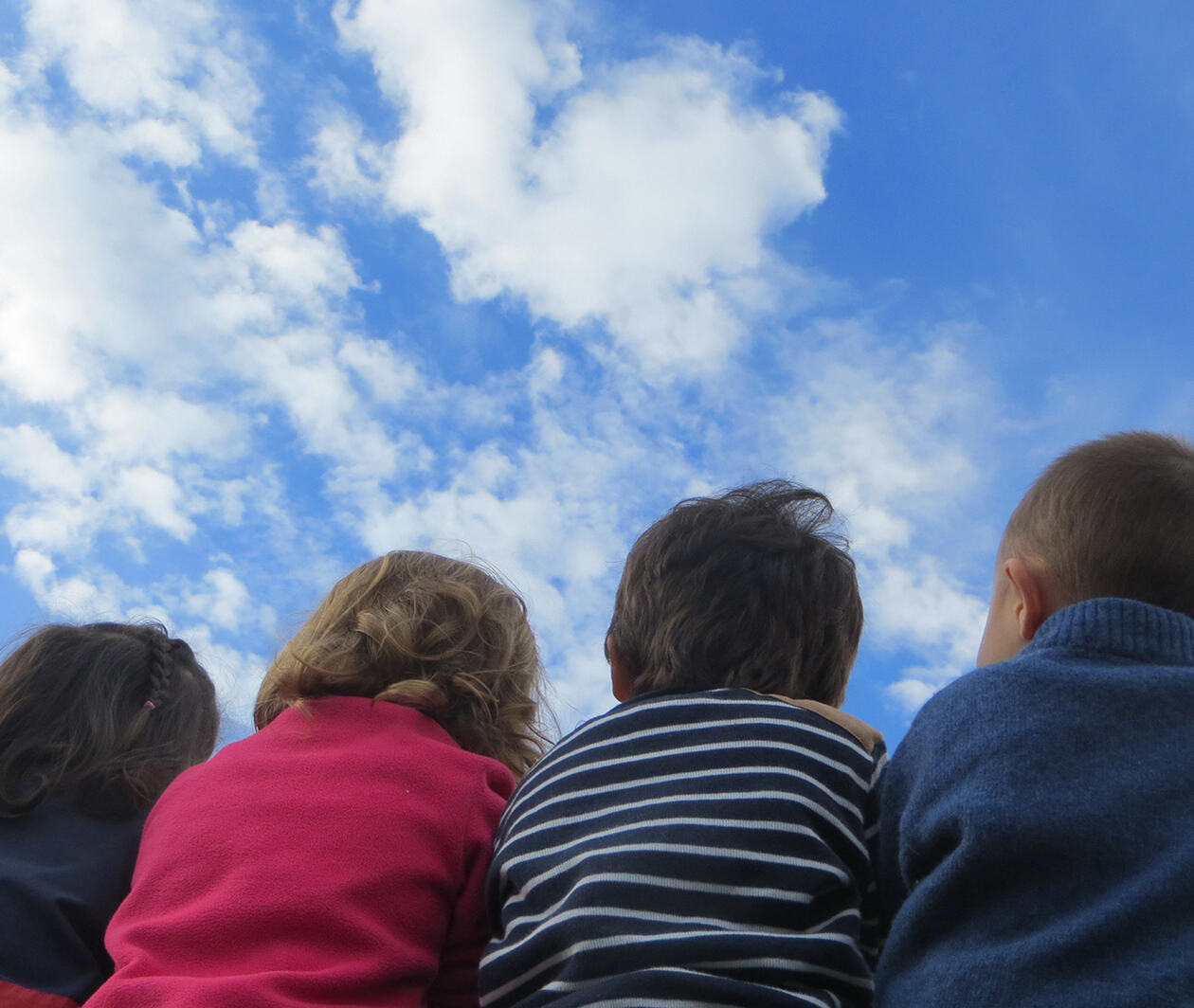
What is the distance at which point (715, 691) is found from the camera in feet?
7.56

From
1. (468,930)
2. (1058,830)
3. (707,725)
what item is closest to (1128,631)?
(1058,830)

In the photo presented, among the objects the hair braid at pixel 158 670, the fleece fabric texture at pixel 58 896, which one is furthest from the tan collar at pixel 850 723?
the hair braid at pixel 158 670

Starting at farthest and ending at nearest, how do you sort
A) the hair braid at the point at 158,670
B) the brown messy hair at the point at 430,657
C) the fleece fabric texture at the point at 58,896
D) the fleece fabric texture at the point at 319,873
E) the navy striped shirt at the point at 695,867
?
1. the hair braid at the point at 158,670
2. the brown messy hair at the point at 430,657
3. the fleece fabric texture at the point at 58,896
4. the fleece fabric texture at the point at 319,873
5. the navy striped shirt at the point at 695,867

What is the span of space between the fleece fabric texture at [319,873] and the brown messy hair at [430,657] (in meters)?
0.10

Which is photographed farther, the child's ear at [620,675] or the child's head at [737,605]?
the child's ear at [620,675]

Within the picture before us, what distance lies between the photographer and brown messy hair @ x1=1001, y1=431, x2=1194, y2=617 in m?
2.20

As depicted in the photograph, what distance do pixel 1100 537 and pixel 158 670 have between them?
2.39 m

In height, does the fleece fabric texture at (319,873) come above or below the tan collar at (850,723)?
below

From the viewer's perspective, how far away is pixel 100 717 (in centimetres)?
309

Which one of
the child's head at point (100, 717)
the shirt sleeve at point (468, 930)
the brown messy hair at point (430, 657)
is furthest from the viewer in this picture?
the child's head at point (100, 717)

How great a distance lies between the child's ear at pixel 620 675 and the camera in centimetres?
265

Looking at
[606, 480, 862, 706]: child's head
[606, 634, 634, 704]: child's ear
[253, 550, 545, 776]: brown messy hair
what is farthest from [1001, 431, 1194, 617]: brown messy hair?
[253, 550, 545, 776]: brown messy hair

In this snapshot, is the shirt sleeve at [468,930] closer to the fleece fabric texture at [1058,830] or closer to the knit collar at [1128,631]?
the fleece fabric texture at [1058,830]

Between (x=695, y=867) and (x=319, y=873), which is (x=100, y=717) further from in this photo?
(x=695, y=867)
